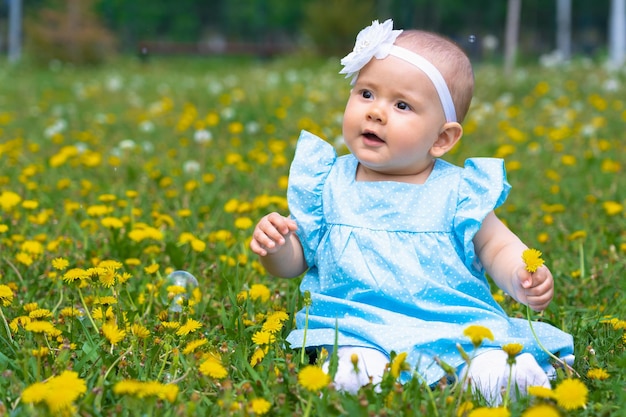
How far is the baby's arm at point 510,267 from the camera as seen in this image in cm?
191

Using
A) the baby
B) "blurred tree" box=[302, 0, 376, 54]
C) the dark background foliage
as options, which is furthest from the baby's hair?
the dark background foliage

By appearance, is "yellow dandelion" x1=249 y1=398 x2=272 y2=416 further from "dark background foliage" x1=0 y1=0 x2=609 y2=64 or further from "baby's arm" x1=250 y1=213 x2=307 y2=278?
"dark background foliage" x1=0 y1=0 x2=609 y2=64

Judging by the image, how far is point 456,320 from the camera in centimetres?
200

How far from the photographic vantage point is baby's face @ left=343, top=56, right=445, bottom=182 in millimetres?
2029

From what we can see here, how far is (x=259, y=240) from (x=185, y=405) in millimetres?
466

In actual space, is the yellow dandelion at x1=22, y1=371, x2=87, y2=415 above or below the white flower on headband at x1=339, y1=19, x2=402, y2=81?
below

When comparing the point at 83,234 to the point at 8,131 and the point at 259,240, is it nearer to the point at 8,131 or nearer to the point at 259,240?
the point at 259,240

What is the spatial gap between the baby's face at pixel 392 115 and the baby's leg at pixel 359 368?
1.53 feet

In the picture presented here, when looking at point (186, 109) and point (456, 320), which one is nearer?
point (456, 320)

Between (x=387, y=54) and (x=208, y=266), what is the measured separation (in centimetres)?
111

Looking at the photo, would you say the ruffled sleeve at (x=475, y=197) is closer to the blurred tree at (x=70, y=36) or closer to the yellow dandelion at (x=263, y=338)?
the yellow dandelion at (x=263, y=338)

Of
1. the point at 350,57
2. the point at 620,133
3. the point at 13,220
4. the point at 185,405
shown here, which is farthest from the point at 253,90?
the point at 185,405

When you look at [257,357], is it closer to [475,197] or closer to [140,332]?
[140,332]

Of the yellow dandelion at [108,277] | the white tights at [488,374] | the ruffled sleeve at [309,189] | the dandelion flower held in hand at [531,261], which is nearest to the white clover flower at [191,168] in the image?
the ruffled sleeve at [309,189]
